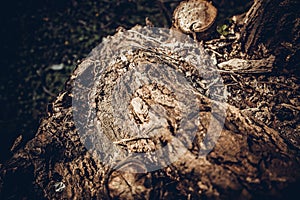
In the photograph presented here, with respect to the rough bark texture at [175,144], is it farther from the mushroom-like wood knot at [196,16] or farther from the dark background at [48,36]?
the dark background at [48,36]

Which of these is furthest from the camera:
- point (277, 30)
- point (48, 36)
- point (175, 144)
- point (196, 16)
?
point (48, 36)

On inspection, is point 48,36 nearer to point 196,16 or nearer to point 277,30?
point 196,16

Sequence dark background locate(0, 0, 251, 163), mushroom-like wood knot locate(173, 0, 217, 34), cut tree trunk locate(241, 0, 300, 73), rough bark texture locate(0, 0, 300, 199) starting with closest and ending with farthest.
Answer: rough bark texture locate(0, 0, 300, 199) → cut tree trunk locate(241, 0, 300, 73) → mushroom-like wood knot locate(173, 0, 217, 34) → dark background locate(0, 0, 251, 163)

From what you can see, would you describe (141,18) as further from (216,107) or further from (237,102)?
(216,107)

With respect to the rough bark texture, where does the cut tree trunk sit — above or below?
above

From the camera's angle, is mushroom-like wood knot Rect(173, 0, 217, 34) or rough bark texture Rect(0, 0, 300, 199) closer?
rough bark texture Rect(0, 0, 300, 199)

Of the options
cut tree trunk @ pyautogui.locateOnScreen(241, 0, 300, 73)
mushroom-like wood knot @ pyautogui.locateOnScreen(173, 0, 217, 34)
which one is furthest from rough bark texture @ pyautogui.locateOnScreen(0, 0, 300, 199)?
mushroom-like wood knot @ pyautogui.locateOnScreen(173, 0, 217, 34)

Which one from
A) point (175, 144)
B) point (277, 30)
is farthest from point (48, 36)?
point (277, 30)

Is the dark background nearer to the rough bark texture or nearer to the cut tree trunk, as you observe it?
the rough bark texture
